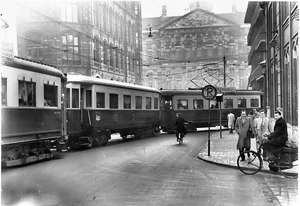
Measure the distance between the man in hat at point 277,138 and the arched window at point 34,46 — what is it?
704 centimetres

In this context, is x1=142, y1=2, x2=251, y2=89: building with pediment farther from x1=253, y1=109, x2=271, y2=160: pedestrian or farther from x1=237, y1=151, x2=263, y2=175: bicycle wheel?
x1=237, y1=151, x2=263, y2=175: bicycle wheel

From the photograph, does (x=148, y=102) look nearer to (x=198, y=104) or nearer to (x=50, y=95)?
(x=198, y=104)

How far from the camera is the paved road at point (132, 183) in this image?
7.43m

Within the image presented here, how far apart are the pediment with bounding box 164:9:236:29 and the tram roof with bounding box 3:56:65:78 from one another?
13.7 feet

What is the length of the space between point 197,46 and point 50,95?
527 cm

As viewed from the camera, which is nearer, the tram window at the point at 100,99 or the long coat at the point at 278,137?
the long coat at the point at 278,137

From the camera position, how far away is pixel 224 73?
13.3m

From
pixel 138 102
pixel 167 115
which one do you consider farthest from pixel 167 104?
pixel 138 102

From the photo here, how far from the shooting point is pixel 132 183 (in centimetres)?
898

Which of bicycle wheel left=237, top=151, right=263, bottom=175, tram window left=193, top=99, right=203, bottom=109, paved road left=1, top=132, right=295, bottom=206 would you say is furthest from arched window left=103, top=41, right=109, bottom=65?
tram window left=193, top=99, right=203, bottom=109

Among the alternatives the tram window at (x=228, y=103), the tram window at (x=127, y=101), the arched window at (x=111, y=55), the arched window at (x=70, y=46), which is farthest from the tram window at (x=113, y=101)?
the tram window at (x=228, y=103)

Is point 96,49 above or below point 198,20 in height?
below

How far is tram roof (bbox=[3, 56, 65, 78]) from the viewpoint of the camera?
10055mm

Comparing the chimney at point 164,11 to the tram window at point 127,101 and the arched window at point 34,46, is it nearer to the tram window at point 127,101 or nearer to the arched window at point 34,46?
the arched window at point 34,46
